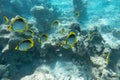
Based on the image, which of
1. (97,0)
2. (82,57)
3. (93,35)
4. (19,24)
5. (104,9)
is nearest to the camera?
(19,24)

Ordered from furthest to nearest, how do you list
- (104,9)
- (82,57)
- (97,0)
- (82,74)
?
(97,0) < (104,9) < (82,57) < (82,74)

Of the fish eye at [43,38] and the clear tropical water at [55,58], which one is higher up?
the fish eye at [43,38]

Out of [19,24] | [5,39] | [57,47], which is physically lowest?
[19,24]

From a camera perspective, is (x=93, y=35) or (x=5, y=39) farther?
(x=93, y=35)

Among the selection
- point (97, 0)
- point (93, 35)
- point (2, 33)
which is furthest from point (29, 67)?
point (97, 0)

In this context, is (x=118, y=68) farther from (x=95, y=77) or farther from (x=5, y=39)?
(x=5, y=39)

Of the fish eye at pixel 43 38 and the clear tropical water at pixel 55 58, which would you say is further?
the fish eye at pixel 43 38

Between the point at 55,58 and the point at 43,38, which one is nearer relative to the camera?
the point at 55,58

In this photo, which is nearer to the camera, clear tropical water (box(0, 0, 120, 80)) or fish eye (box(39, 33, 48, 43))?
clear tropical water (box(0, 0, 120, 80))

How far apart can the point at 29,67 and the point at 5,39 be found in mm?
1563

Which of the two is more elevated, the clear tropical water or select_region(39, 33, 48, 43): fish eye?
select_region(39, 33, 48, 43): fish eye

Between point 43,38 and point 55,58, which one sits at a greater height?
point 43,38

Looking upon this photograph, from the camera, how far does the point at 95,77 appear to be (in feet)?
25.8

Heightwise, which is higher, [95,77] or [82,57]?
[82,57]
